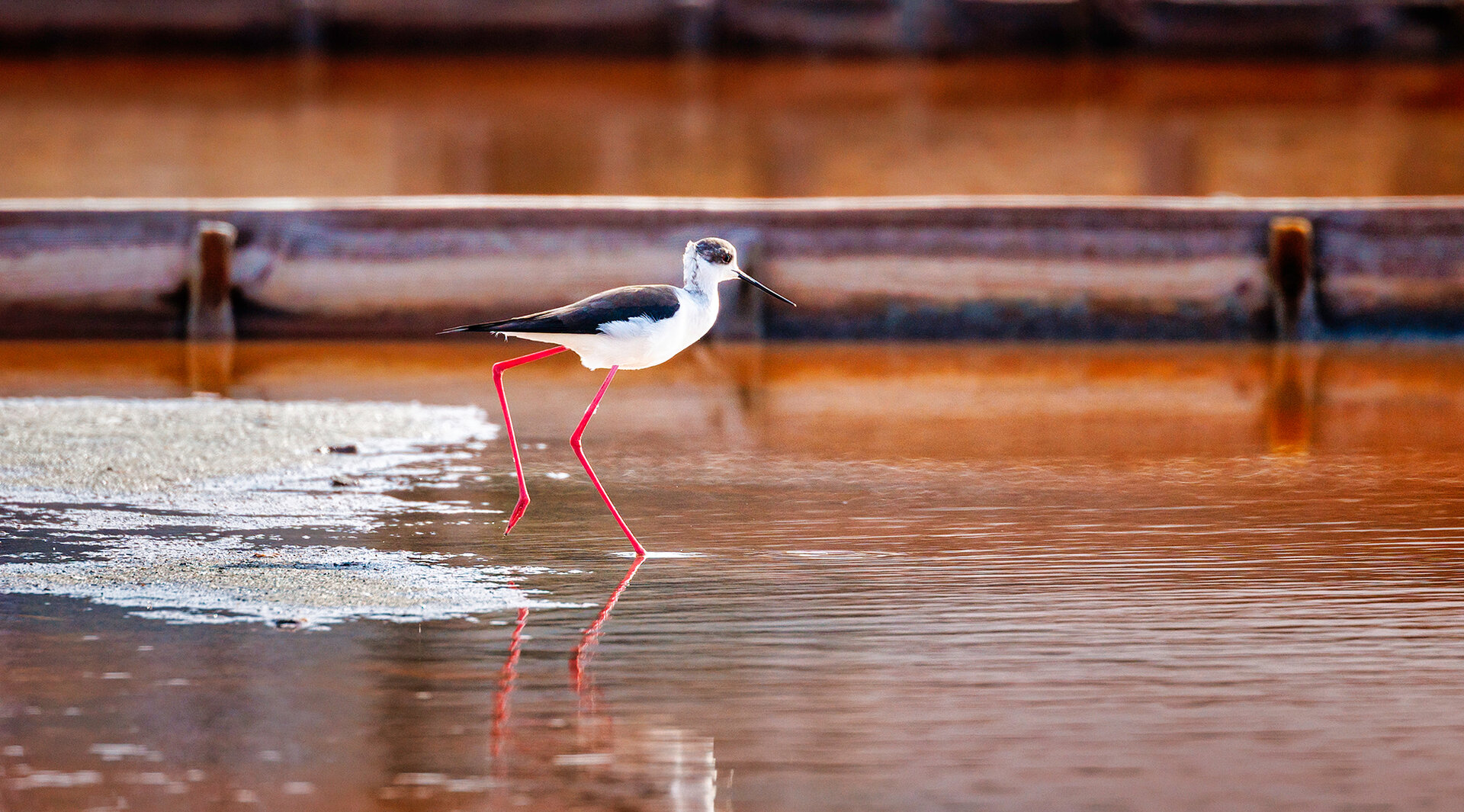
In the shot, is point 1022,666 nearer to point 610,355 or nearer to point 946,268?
point 610,355

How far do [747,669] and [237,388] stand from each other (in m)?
3.95

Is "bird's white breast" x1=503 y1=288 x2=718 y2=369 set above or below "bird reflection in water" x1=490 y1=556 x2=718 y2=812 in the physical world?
above

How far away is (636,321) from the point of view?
4270mm

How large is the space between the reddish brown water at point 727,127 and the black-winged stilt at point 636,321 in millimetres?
10217

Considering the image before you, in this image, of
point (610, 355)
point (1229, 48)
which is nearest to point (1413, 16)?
point (1229, 48)

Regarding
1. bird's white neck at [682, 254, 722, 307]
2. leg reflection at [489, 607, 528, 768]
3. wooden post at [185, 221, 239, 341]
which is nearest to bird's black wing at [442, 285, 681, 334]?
bird's white neck at [682, 254, 722, 307]

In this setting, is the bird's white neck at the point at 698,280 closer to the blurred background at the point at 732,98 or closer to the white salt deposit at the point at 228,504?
the white salt deposit at the point at 228,504

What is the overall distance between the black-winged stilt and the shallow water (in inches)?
16.2

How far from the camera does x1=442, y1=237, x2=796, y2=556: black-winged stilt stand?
167 inches

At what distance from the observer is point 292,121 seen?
1895cm

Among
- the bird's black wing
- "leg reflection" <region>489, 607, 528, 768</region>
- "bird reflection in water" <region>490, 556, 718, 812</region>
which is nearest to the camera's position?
"bird reflection in water" <region>490, 556, 718, 812</region>

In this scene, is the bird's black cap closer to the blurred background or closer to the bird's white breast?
the bird's white breast

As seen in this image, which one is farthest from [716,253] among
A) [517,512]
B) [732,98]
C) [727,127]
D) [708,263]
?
[732,98]

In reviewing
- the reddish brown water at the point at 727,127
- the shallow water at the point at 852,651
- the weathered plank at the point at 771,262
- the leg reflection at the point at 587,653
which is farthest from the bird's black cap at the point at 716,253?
the reddish brown water at the point at 727,127
